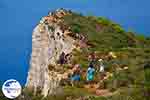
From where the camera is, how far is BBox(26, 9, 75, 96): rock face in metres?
64.4

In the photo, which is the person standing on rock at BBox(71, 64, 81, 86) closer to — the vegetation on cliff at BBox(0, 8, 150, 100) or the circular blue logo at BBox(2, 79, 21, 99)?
the vegetation on cliff at BBox(0, 8, 150, 100)

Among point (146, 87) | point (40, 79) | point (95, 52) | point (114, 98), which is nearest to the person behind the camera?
point (114, 98)

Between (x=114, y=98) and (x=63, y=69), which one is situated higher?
(x=63, y=69)

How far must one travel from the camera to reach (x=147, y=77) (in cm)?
3484

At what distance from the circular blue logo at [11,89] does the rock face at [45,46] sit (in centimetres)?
3741

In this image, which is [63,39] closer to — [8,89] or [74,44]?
[74,44]

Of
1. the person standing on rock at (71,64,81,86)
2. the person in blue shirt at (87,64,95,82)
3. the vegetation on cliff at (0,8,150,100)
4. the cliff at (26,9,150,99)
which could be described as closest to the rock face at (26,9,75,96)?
the cliff at (26,9,150,99)

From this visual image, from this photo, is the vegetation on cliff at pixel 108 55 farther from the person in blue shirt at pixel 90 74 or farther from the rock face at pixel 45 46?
the rock face at pixel 45 46

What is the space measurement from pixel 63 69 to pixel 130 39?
85.0 ft

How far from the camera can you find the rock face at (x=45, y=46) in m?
64.4

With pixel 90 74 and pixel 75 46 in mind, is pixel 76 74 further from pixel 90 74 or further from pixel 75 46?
pixel 75 46

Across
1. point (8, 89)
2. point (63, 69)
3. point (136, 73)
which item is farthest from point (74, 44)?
point (8, 89)

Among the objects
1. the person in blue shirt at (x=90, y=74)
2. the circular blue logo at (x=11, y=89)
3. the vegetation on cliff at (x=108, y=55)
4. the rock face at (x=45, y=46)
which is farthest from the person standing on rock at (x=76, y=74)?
the circular blue logo at (x=11, y=89)

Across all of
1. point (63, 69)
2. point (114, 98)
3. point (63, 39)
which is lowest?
point (114, 98)
